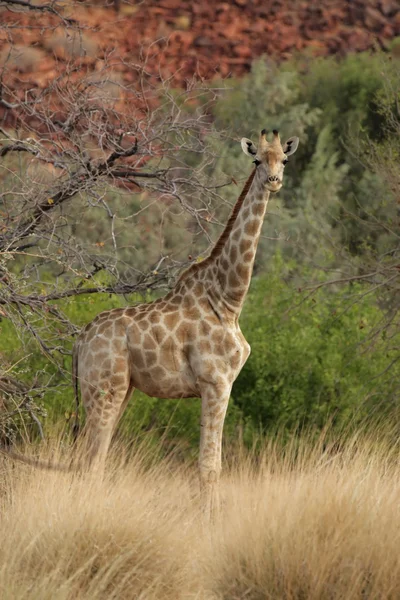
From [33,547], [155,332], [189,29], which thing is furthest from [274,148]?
[189,29]

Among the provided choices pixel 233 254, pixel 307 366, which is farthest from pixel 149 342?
pixel 307 366

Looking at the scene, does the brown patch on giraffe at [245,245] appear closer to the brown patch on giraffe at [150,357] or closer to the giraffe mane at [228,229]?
the giraffe mane at [228,229]

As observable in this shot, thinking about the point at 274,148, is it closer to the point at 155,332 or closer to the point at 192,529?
the point at 155,332

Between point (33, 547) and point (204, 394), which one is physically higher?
point (204, 394)

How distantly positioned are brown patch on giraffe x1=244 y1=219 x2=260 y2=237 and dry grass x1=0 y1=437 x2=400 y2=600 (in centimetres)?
176

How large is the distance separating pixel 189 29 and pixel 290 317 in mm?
19637

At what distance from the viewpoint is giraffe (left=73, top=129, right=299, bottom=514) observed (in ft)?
25.6

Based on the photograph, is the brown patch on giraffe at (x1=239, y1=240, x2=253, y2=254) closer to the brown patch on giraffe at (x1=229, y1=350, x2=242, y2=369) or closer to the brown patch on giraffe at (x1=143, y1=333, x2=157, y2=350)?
the brown patch on giraffe at (x1=229, y1=350, x2=242, y2=369)

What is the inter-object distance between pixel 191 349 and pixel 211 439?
647 millimetres

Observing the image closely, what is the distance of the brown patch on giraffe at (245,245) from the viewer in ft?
25.9

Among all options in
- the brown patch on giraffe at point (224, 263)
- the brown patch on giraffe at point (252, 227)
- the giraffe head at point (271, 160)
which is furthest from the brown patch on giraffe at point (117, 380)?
the giraffe head at point (271, 160)

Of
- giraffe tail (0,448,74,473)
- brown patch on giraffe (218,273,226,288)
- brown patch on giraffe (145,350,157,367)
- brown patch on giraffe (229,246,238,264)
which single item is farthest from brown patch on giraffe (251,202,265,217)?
giraffe tail (0,448,74,473)

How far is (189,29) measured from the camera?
30438 millimetres

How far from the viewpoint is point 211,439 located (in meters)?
7.91
